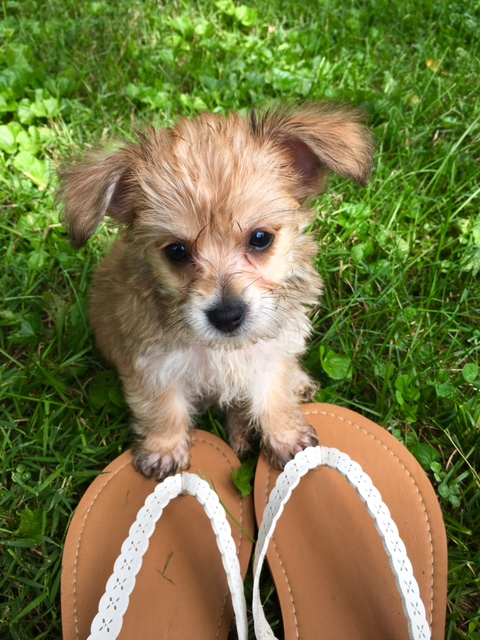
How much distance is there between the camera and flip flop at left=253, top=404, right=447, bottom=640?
7.50ft

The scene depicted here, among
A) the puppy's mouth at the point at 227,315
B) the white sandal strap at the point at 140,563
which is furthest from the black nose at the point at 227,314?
the white sandal strap at the point at 140,563

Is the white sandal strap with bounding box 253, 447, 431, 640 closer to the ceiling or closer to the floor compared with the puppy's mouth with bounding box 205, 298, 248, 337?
closer to the floor

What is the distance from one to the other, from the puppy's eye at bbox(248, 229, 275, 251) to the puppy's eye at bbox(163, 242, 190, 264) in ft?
0.87

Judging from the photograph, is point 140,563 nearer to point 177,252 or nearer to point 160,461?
point 160,461

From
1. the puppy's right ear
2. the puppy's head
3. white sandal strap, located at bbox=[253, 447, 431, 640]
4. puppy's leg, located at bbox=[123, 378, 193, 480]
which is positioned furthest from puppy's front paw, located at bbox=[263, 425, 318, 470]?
the puppy's right ear

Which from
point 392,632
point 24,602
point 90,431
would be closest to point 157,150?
point 90,431

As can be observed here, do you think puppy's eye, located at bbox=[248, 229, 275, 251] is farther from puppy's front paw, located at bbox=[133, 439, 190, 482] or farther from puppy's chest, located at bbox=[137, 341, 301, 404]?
puppy's front paw, located at bbox=[133, 439, 190, 482]

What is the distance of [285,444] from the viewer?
2752 millimetres

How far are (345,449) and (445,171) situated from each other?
204 cm

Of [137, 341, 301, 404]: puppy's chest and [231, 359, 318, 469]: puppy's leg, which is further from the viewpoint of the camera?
[231, 359, 318, 469]: puppy's leg

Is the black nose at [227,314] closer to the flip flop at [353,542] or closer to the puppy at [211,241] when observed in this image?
the puppy at [211,241]

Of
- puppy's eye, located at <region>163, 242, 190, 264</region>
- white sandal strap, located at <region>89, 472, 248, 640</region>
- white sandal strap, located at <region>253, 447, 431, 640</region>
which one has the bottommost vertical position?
white sandal strap, located at <region>89, 472, 248, 640</region>

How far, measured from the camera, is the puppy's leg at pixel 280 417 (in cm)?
272

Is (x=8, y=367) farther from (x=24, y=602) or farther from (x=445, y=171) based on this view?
(x=445, y=171)
